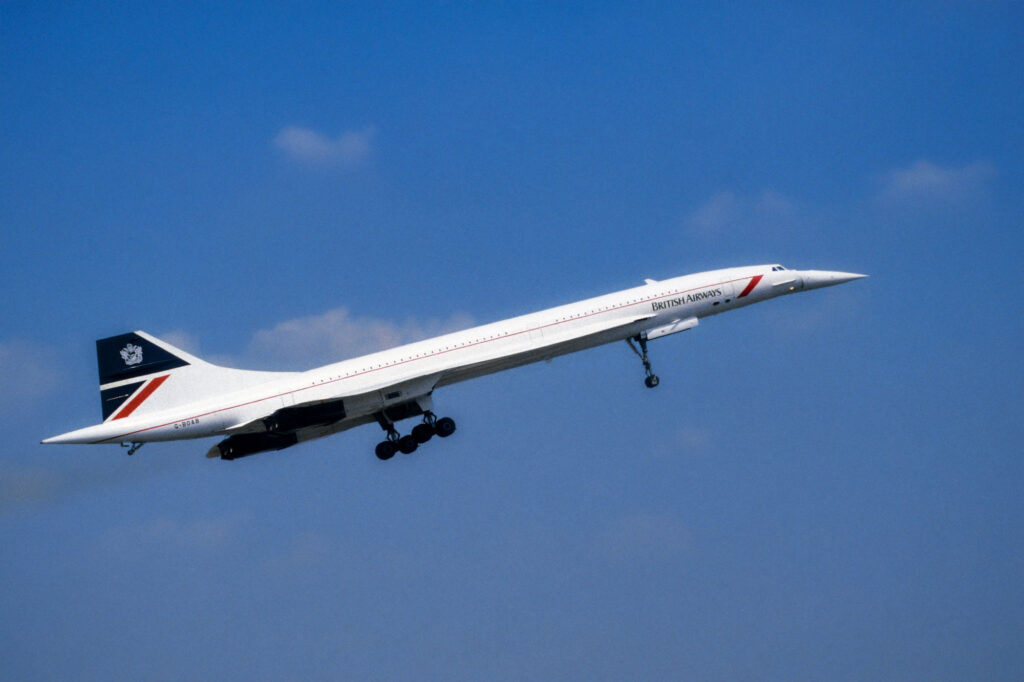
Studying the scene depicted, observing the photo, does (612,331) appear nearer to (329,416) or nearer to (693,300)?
(693,300)

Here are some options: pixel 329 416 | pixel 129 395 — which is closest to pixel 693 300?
pixel 329 416

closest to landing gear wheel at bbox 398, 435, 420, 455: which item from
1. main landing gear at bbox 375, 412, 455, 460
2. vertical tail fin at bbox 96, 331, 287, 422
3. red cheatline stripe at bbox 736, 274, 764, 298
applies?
main landing gear at bbox 375, 412, 455, 460

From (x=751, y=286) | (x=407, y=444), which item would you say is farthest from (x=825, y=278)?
(x=407, y=444)

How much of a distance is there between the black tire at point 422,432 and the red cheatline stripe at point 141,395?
6.44 metres

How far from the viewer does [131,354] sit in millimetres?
29109

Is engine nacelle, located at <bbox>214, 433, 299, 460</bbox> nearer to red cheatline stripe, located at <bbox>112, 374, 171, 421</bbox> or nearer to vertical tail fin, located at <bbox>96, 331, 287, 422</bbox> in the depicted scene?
vertical tail fin, located at <bbox>96, 331, 287, 422</bbox>

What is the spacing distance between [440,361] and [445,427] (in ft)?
6.32

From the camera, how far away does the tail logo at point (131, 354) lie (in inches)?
1142

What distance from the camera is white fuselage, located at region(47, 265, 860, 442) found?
28641 mm

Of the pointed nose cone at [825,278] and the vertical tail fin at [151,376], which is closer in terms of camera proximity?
the vertical tail fin at [151,376]

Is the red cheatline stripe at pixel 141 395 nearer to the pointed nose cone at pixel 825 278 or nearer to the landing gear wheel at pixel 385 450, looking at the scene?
the landing gear wheel at pixel 385 450

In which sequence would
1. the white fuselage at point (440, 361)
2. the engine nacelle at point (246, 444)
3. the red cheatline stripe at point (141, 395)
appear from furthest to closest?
the engine nacelle at point (246, 444)
the white fuselage at point (440, 361)
the red cheatline stripe at point (141, 395)

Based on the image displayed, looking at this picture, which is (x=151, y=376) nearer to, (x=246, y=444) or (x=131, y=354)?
(x=131, y=354)

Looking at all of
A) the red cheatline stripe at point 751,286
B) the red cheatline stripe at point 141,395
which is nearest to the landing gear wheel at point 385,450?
the red cheatline stripe at point 141,395
